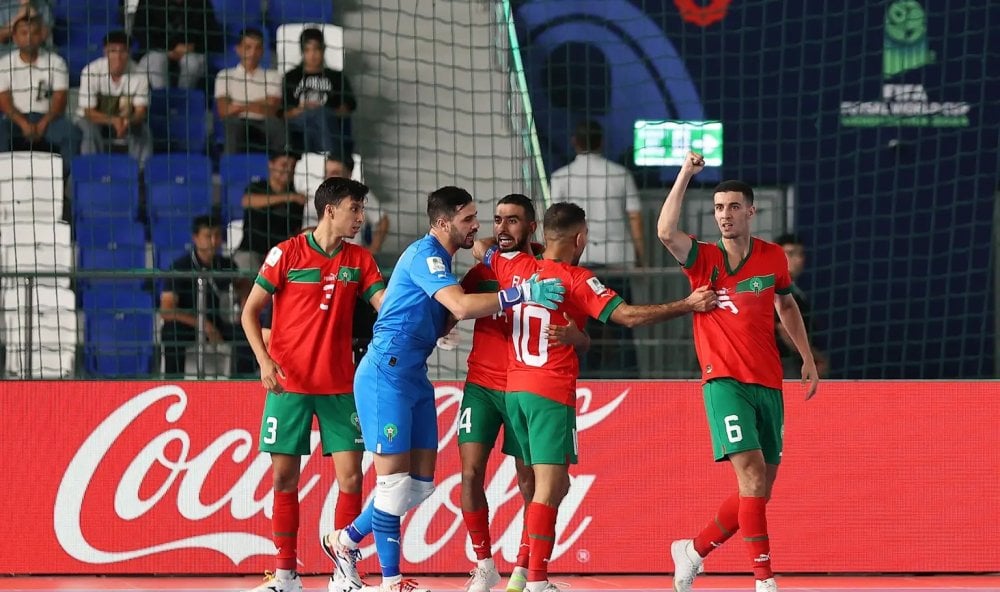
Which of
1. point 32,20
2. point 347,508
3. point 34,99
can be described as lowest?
point 347,508

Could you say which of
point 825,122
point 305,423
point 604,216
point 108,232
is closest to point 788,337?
point 604,216

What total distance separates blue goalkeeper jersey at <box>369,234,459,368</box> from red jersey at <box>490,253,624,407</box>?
337 millimetres

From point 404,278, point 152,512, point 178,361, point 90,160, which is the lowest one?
point 152,512

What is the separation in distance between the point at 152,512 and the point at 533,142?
11.4 ft

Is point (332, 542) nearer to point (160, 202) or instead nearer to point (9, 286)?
point (9, 286)

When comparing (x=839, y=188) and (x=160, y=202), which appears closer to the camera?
(x=160, y=202)

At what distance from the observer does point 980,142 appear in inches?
410

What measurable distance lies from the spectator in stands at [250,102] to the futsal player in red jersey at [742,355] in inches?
157

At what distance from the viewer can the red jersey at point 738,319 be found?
6441mm

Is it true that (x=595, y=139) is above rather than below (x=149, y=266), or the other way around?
above

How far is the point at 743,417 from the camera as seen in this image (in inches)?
252

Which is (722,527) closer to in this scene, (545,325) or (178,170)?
(545,325)

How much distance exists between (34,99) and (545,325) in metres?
5.30

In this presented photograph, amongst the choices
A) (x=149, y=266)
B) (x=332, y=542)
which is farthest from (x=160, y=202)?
(x=332, y=542)
